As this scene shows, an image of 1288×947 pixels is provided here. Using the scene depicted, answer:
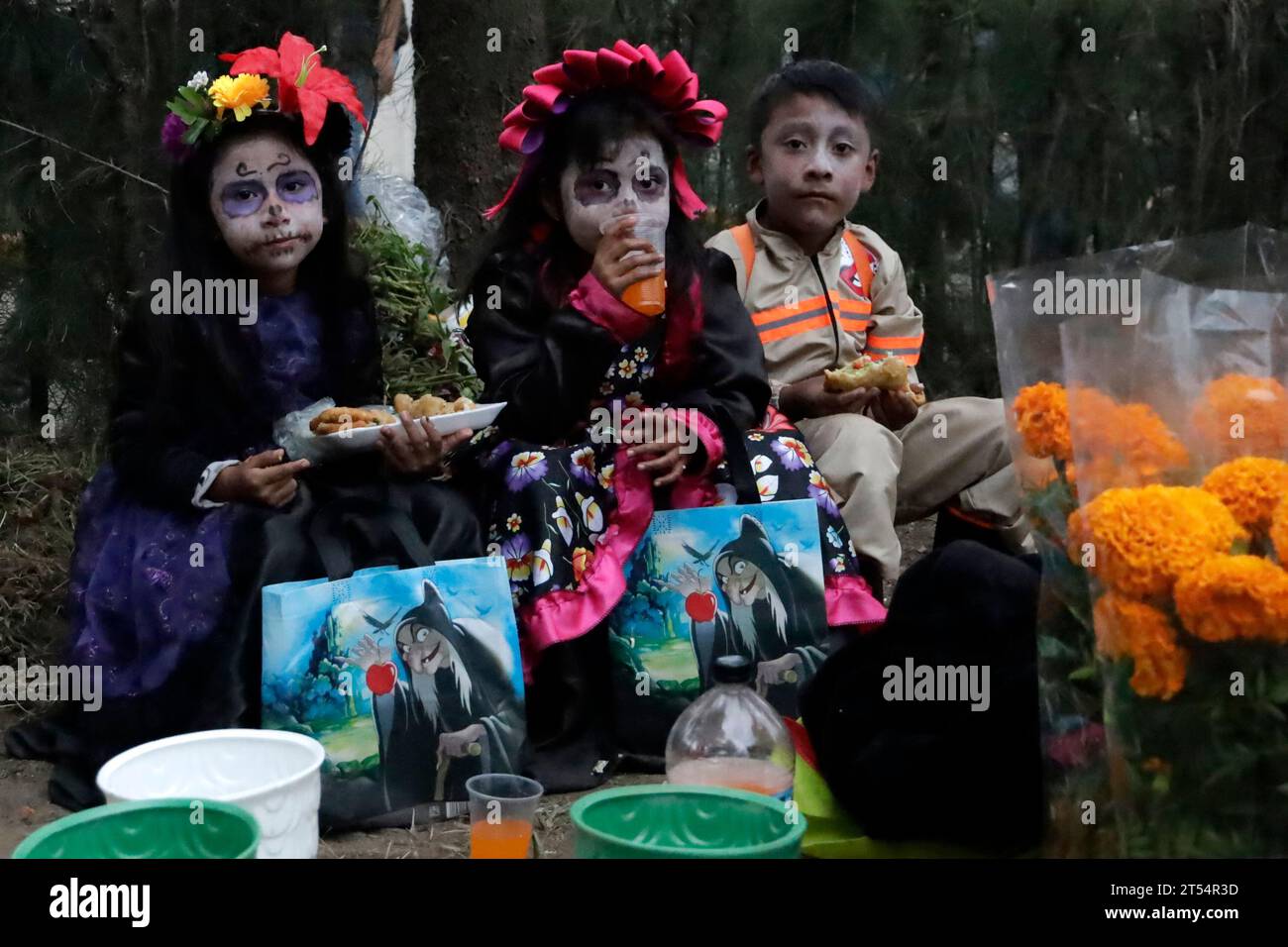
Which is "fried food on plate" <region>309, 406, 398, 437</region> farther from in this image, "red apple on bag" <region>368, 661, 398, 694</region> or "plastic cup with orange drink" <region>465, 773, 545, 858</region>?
"plastic cup with orange drink" <region>465, 773, 545, 858</region>

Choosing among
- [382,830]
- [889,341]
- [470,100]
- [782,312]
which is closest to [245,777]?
[382,830]

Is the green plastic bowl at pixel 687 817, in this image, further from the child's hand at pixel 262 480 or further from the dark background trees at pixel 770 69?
the dark background trees at pixel 770 69

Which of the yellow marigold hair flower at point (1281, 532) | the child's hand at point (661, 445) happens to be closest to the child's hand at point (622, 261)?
the child's hand at point (661, 445)

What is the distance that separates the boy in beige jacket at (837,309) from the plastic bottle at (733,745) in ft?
3.44

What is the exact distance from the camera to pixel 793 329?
326 centimetres

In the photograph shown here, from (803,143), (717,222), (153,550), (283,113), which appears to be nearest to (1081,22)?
(717,222)

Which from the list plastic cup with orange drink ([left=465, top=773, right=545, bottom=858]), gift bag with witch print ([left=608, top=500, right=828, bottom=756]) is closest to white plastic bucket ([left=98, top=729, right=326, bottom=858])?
plastic cup with orange drink ([left=465, top=773, right=545, bottom=858])

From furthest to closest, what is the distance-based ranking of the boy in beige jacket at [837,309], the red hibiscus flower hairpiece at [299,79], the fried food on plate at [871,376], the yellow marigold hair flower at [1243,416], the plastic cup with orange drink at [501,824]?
1. the boy in beige jacket at [837,309]
2. the fried food on plate at [871,376]
3. the red hibiscus flower hairpiece at [299,79]
4. the plastic cup with orange drink at [501,824]
5. the yellow marigold hair flower at [1243,416]

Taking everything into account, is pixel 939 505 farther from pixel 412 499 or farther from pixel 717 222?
pixel 717 222

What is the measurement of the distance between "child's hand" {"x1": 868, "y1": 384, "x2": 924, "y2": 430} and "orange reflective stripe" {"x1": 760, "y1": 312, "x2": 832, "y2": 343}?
24cm

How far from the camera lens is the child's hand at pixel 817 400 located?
10.1 feet

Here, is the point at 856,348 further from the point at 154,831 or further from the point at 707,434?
the point at 154,831

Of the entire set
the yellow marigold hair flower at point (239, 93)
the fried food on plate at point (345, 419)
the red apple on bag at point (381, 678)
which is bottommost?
the red apple on bag at point (381, 678)
